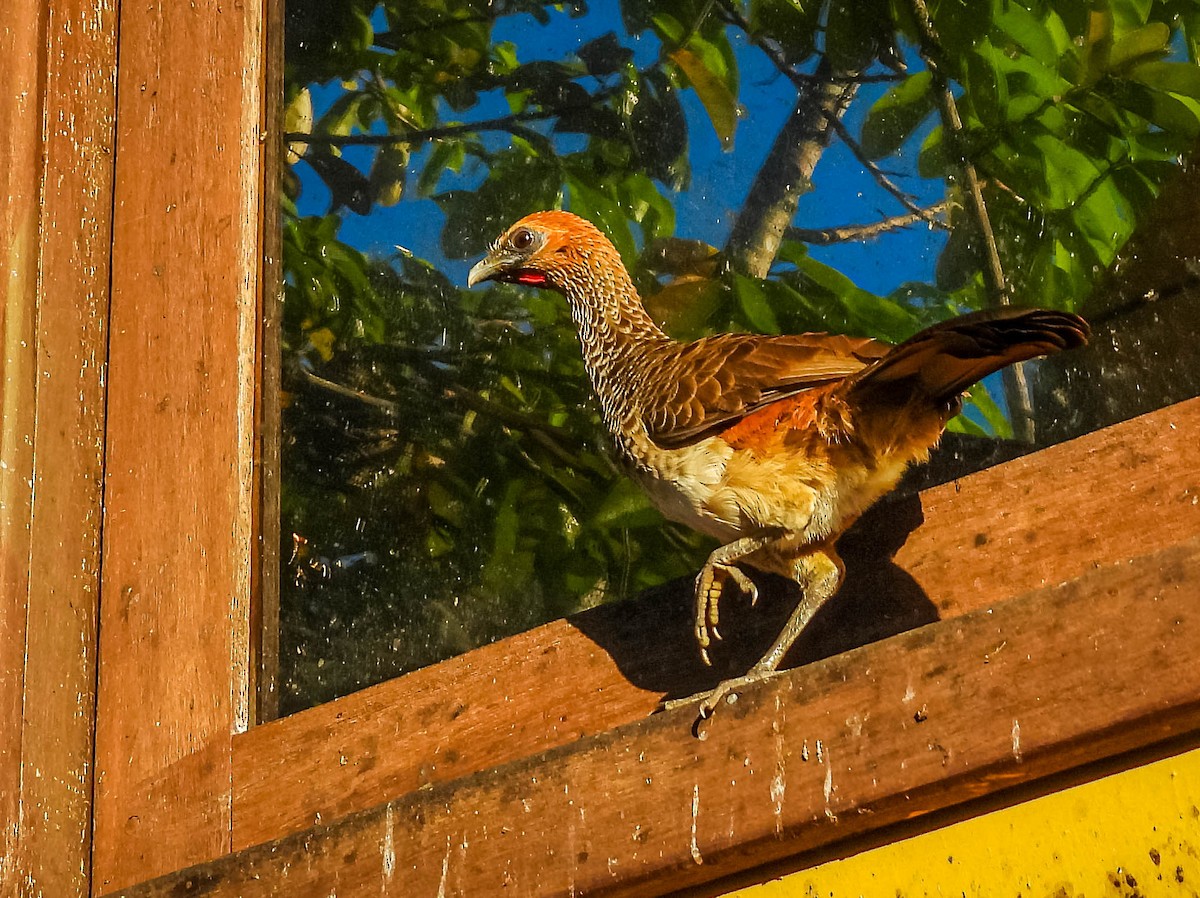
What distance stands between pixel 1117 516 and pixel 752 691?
60cm

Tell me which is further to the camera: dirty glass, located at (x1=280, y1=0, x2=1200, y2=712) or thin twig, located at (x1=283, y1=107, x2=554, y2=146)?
thin twig, located at (x1=283, y1=107, x2=554, y2=146)

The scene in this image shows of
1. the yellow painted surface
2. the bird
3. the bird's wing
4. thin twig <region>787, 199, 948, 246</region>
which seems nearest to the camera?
the yellow painted surface

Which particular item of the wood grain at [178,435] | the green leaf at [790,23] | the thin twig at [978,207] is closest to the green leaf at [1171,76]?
the thin twig at [978,207]

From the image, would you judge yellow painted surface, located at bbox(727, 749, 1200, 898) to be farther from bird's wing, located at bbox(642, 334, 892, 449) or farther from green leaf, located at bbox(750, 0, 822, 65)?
green leaf, located at bbox(750, 0, 822, 65)

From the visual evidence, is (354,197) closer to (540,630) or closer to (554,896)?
(540,630)

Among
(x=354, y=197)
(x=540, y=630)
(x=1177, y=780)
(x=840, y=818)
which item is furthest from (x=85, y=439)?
(x=1177, y=780)

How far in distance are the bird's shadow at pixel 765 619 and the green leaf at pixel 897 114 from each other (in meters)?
0.65

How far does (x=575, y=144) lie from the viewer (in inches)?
119

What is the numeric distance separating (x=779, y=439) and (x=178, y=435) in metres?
1.15

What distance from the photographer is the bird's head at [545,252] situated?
9.68 feet

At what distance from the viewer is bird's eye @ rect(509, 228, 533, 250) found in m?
2.96

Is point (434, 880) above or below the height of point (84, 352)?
below

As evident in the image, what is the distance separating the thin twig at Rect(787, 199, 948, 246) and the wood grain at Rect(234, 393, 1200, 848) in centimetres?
50

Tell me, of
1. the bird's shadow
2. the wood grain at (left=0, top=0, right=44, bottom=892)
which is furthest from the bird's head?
the wood grain at (left=0, top=0, right=44, bottom=892)
